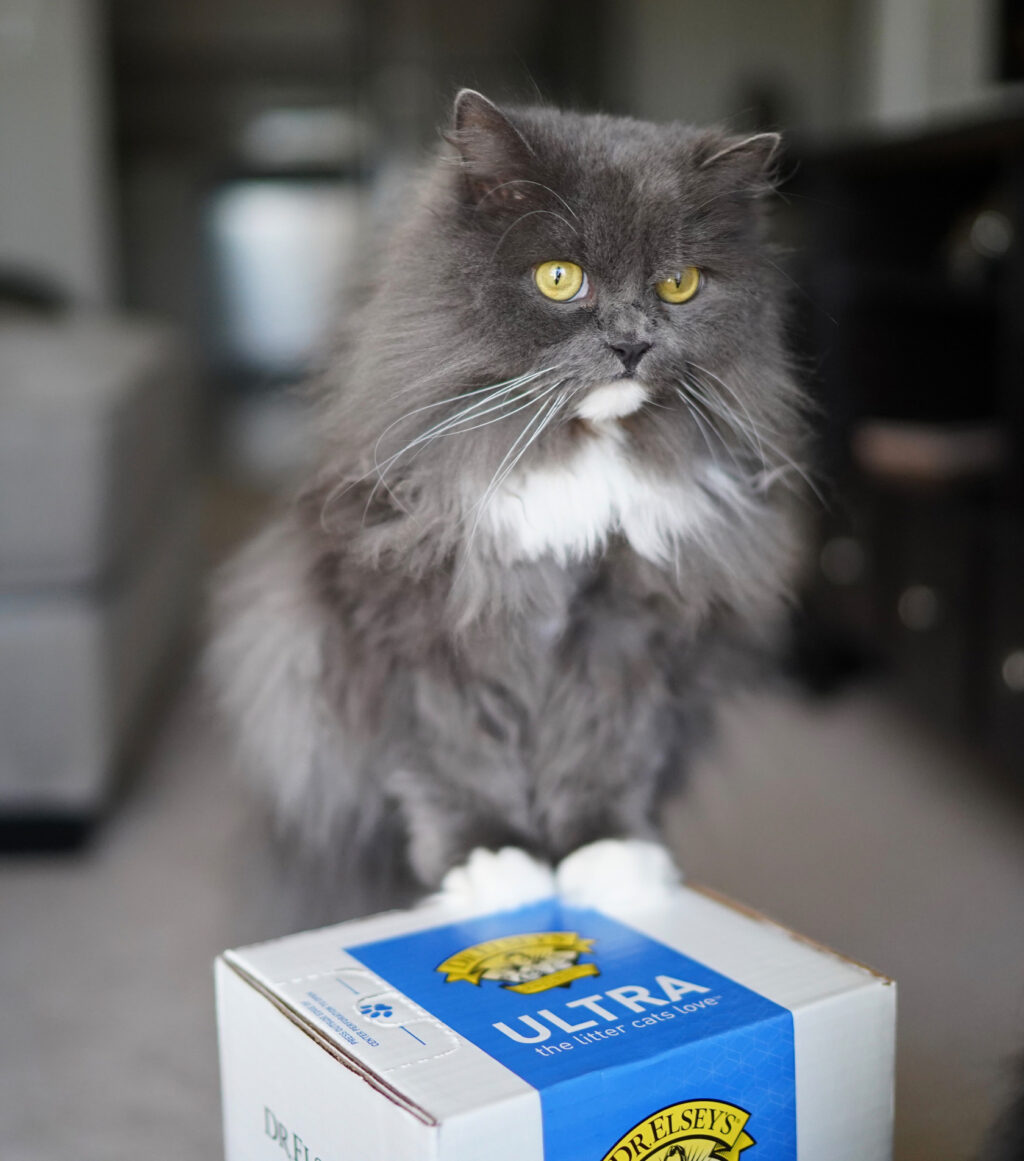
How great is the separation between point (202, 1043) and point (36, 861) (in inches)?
22.6

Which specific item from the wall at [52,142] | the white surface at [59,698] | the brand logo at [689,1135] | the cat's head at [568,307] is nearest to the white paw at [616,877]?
the brand logo at [689,1135]

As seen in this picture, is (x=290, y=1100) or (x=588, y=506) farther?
(x=588, y=506)

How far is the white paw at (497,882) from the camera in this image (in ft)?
3.36

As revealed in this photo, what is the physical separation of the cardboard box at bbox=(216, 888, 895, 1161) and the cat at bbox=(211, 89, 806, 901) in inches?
4.4

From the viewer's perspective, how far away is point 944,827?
5.85 feet

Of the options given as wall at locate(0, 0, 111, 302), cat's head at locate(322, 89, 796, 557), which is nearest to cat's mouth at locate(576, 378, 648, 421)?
cat's head at locate(322, 89, 796, 557)

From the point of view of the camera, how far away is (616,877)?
1035 millimetres

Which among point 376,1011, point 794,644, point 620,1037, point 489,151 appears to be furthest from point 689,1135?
point 794,644

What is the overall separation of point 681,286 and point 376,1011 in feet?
1.87

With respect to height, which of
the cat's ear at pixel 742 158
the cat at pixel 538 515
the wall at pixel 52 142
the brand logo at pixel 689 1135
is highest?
the wall at pixel 52 142

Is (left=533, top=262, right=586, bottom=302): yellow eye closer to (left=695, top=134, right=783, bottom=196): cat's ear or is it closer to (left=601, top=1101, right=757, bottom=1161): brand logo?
(left=695, top=134, right=783, bottom=196): cat's ear

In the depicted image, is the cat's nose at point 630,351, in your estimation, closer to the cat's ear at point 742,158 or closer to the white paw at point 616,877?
the cat's ear at point 742,158

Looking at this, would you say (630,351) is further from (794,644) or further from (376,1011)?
(794,644)

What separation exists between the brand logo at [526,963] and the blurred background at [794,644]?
350 mm
